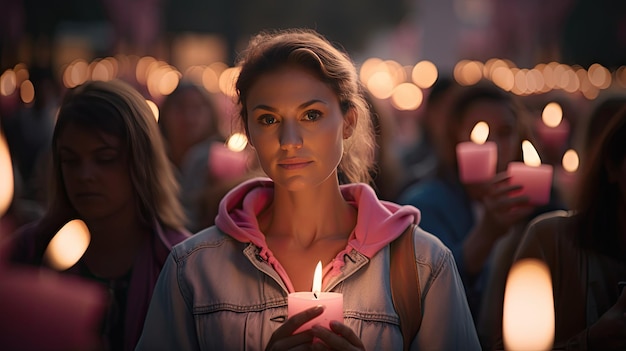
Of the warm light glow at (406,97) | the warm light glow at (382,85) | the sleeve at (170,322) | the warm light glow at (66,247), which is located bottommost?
the sleeve at (170,322)

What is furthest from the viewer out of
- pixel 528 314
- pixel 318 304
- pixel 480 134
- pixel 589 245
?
pixel 480 134

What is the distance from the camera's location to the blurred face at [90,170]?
2.99m

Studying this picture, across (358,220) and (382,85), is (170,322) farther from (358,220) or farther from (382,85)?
(382,85)

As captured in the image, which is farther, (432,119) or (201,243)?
(432,119)

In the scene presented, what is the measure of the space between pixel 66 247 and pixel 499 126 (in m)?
3.26

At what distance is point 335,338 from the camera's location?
6.88 feet

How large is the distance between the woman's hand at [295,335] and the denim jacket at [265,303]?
1.12 feet

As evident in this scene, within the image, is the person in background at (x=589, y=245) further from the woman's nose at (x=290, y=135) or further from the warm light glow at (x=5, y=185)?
the warm light glow at (x=5, y=185)

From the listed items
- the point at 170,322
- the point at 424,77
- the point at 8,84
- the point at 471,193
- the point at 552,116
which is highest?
the point at 424,77

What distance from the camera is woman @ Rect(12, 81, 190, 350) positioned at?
9.75 feet

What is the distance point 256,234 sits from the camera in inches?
104

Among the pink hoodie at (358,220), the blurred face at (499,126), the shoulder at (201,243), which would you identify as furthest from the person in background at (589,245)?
the blurred face at (499,126)

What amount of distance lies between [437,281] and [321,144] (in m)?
0.54

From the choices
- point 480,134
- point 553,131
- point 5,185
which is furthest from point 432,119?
point 5,185
